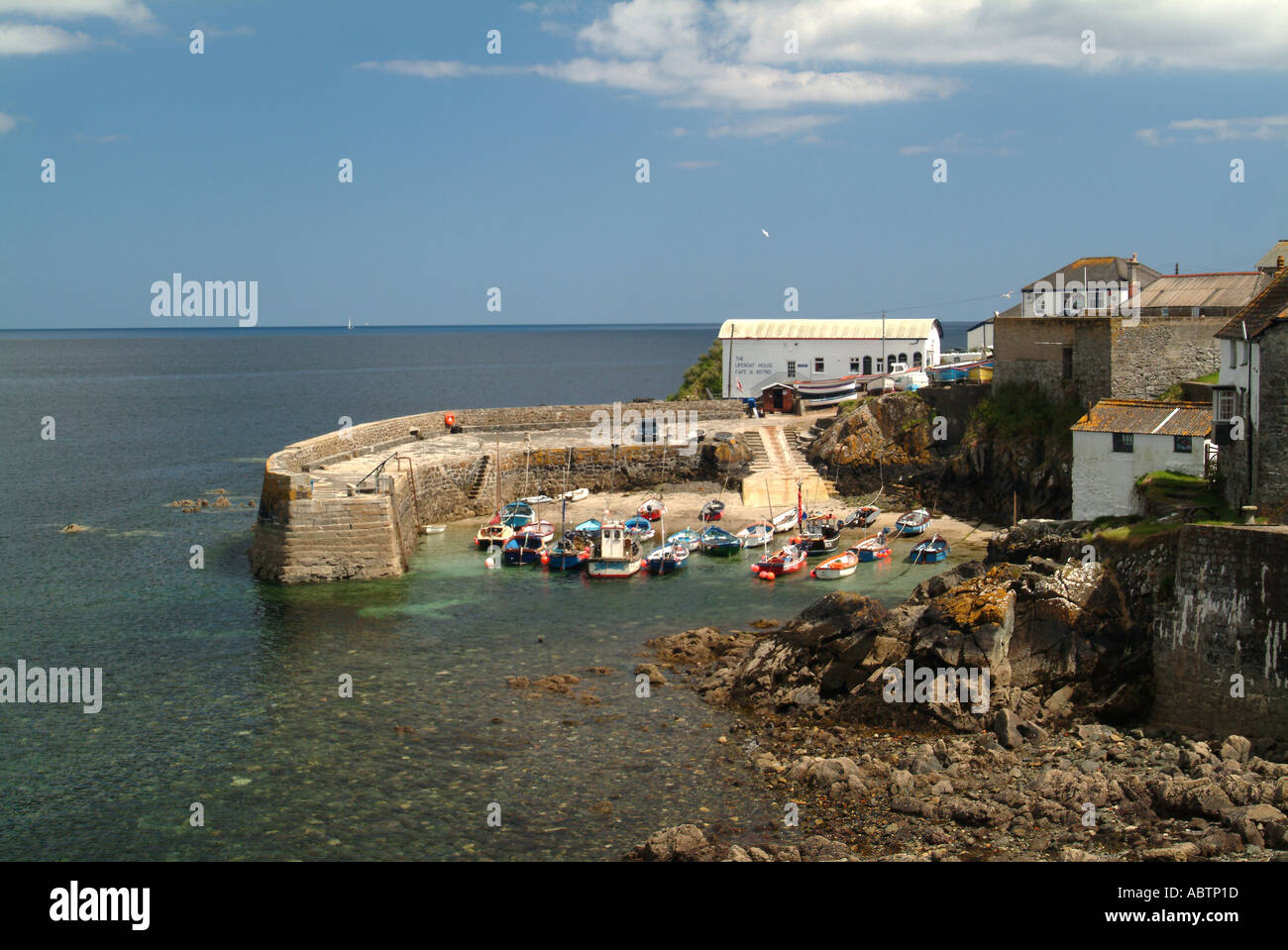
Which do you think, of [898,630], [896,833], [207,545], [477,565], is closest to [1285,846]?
[896,833]

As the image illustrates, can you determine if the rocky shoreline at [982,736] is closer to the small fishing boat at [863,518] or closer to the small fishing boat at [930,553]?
the small fishing boat at [930,553]

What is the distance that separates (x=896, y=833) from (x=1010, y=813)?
6.85ft

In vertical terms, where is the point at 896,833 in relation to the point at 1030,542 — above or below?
below

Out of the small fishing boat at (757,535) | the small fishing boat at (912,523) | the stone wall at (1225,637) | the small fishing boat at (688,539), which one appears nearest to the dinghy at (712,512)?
the small fishing boat at (757,535)

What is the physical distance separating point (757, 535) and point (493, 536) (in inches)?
394

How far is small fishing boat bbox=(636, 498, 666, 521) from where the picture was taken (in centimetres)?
4888

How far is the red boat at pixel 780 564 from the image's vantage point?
39791mm

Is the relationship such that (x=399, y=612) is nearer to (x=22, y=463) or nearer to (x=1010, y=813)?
(x=1010, y=813)

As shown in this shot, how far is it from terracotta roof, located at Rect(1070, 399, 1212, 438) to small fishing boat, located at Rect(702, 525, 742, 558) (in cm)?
1333

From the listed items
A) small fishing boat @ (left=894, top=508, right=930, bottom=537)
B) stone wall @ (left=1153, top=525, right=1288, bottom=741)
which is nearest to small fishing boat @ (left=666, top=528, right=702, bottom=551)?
small fishing boat @ (left=894, top=508, right=930, bottom=537)

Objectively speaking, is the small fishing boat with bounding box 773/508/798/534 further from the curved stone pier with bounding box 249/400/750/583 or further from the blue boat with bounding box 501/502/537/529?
the blue boat with bounding box 501/502/537/529

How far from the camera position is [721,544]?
4344cm

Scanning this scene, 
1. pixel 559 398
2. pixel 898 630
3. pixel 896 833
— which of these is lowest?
pixel 896 833

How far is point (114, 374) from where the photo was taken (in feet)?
592
